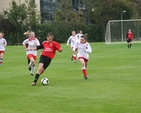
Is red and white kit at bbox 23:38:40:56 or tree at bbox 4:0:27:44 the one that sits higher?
tree at bbox 4:0:27:44

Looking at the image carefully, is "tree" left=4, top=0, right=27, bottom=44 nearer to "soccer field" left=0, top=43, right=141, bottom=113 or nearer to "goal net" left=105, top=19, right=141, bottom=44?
"goal net" left=105, top=19, right=141, bottom=44

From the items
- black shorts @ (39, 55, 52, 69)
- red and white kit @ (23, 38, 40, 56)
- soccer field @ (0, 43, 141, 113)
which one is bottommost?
soccer field @ (0, 43, 141, 113)

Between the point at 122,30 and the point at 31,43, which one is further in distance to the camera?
the point at 122,30

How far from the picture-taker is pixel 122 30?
2274 inches

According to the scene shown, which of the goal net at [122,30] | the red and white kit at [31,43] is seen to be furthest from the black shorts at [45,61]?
the goal net at [122,30]

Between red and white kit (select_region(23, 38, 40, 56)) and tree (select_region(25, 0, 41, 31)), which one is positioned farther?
tree (select_region(25, 0, 41, 31))

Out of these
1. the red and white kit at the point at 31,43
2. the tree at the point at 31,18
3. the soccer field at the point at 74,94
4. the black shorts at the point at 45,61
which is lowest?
the soccer field at the point at 74,94

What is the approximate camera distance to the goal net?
186 ft

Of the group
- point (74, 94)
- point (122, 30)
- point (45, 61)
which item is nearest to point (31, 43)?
point (45, 61)

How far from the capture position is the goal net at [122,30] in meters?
56.8

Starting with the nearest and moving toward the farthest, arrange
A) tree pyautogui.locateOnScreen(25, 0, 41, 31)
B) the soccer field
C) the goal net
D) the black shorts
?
the soccer field, the black shorts, the goal net, tree pyautogui.locateOnScreen(25, 0, 41, 31)

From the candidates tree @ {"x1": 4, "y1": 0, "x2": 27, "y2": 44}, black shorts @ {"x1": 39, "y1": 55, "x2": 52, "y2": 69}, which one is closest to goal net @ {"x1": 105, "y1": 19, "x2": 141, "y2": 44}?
tree @ {"x1": 4, "y1": 0, "x2": 27, "y2": 44}

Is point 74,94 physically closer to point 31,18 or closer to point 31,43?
point 31,43

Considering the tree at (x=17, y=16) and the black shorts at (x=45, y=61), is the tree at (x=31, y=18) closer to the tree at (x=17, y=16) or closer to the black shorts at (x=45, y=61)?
the tree at (x=17, y=16)
